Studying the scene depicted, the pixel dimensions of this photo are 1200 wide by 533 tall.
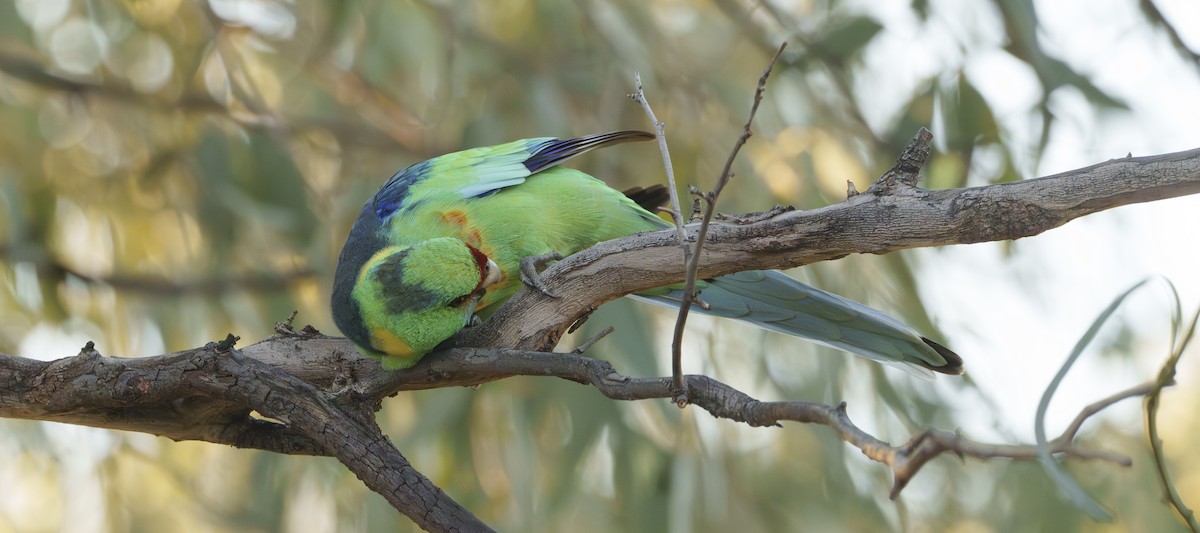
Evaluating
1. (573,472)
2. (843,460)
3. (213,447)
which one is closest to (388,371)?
(573,472)

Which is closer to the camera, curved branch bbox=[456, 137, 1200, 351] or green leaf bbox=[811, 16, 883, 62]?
curved branch bbox=[456, 137, 1200, 351]

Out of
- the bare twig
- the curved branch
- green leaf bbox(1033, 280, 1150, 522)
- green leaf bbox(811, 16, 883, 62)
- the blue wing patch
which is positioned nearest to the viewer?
green leaf bbox(1033, 280, 1150, 522)

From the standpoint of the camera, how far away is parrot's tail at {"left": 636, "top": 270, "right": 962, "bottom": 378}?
281cm

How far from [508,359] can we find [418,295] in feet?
1.57

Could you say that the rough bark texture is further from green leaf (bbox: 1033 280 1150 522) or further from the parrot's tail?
the parrot's tail

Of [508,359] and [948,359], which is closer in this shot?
[508,359]

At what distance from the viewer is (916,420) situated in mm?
4582

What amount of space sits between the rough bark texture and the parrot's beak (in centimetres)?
9

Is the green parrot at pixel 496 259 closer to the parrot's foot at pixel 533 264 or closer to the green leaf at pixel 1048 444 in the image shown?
the parrot's foot at pixel 533 264

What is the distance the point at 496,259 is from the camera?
120 inches

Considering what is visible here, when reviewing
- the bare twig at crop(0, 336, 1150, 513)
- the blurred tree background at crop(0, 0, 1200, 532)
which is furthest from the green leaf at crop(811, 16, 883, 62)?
the bare twig at crop(0, 336, 1150, 513)

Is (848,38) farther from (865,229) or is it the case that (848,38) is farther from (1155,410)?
(1155,410)

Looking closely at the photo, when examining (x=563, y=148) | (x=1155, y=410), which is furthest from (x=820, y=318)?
(x=1155, y=410)

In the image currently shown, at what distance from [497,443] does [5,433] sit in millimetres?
2303
